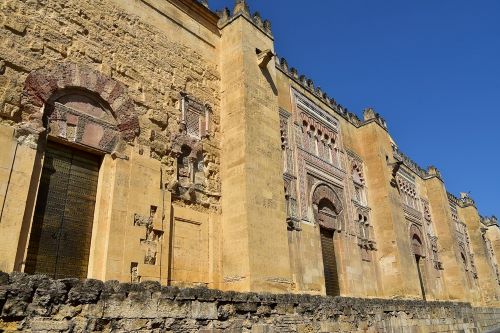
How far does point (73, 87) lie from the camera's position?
566 cm

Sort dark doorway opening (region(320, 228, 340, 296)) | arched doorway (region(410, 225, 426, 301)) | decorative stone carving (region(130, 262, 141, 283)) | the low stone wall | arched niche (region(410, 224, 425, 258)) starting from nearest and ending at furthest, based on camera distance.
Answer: the low stone wall
decorative stone carving (region(130, 262, 141, 283))
dark doorway opening (region(320, 228, 340, 296))
arched doorway (region(410, 225, 426, 301))
arched niche (region(410, 224, 425, 258))

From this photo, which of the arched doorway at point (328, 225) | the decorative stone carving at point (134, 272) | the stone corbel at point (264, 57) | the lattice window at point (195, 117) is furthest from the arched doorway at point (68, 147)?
the arched doorway at point (328, 225)

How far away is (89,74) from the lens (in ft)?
19.3

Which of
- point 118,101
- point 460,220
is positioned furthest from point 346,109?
point 460,220

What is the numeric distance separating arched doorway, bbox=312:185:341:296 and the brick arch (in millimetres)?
5222

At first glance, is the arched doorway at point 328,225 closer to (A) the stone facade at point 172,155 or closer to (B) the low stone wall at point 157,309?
(A) the stone facade at point 172,155

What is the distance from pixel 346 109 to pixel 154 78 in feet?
25.8

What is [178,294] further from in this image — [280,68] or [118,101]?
[280,68]

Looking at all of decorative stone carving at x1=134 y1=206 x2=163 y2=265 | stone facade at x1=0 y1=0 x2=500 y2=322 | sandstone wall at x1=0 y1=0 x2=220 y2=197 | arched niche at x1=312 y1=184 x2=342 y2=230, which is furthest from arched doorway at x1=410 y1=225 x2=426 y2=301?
decorative stone carving at x1=134 y1=206 x2=163 y2=265

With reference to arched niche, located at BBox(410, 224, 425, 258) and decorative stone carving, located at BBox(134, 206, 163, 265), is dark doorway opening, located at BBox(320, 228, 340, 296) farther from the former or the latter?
arched niche, located at BBox(410, 224, 425, 258)

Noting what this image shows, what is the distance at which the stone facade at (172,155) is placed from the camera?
5.15 metres

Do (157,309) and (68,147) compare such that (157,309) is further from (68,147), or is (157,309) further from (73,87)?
(73,87)

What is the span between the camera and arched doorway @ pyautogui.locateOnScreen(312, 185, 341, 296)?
9.67 m

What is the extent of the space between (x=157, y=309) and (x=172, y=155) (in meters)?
3.39
